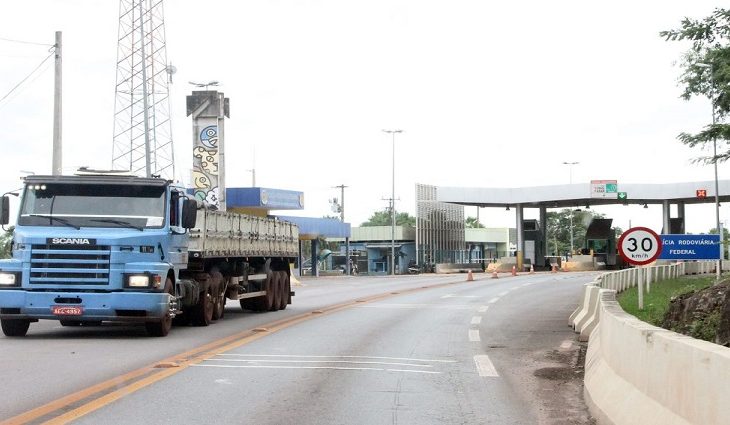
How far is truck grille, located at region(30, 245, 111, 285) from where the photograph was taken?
1376 centimetres

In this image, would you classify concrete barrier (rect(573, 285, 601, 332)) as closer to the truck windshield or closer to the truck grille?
the truck windshield

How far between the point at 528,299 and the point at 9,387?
20634mm

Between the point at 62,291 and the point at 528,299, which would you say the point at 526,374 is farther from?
the point at 528,299

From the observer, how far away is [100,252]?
543 inches

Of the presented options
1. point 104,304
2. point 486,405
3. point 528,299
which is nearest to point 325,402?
point 486,405

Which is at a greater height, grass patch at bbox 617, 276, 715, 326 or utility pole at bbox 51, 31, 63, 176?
utility pole at bbox 51, 31, 63, 176

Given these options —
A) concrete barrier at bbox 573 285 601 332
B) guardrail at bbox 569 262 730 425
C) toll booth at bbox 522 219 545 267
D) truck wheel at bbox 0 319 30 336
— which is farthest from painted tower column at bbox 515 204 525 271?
guardrail at bbox 569 262 730 425

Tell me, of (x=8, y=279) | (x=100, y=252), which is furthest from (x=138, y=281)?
(x=8, y=279)

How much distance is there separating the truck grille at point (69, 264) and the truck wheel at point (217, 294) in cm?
371

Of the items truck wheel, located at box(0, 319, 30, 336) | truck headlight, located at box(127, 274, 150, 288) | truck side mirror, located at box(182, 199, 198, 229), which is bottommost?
truck wheel, located at box(0, 319, 30, 336)

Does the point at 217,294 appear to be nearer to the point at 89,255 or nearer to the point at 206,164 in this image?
the point at 89,255

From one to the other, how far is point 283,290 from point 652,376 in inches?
680

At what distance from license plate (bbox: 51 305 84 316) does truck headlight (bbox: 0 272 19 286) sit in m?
0.76

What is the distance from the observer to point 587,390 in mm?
8672
